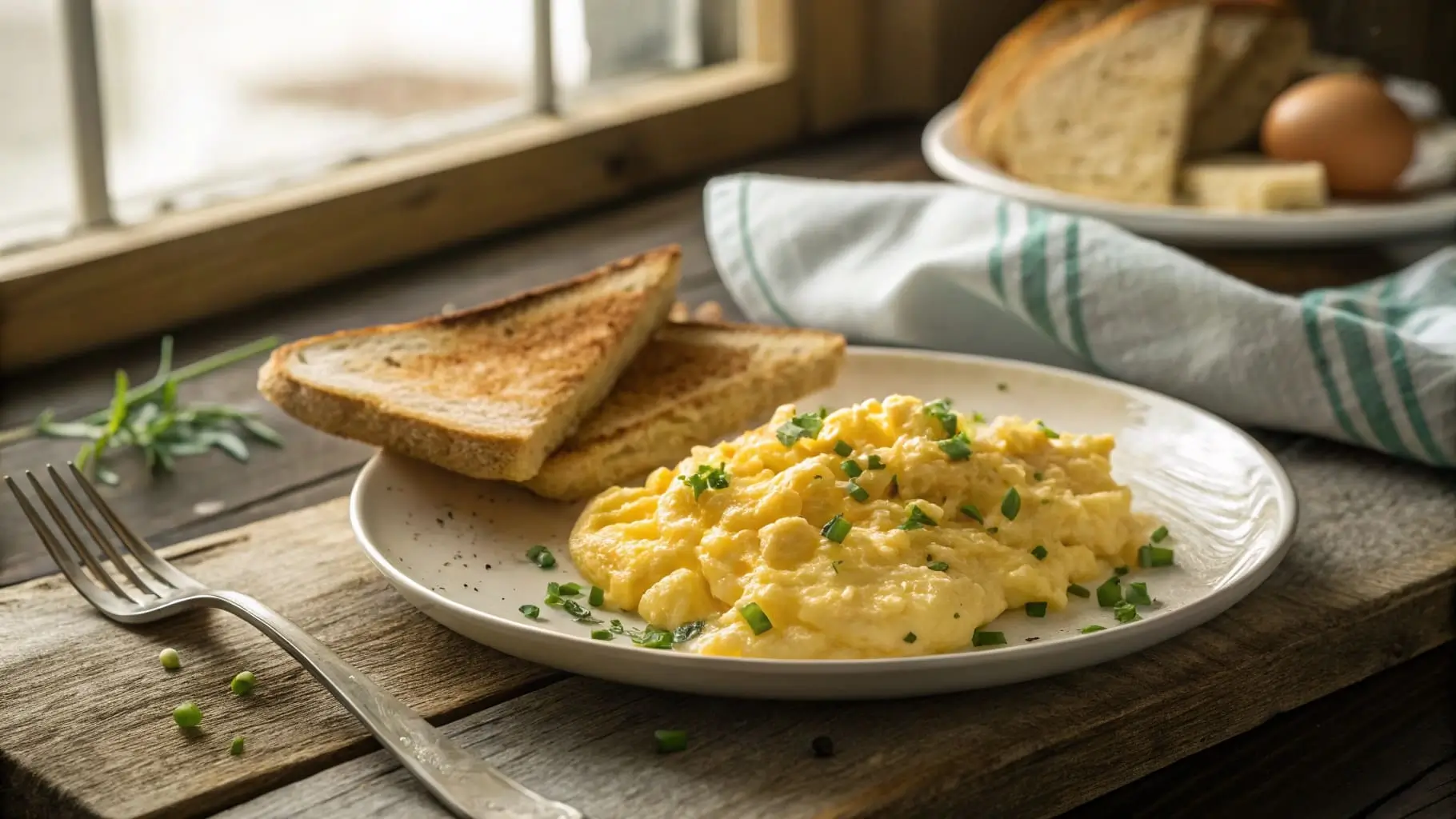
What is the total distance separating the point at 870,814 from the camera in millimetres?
1290

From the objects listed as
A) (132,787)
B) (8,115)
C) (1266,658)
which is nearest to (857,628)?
(1266,658)

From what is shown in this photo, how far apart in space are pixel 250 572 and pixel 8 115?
1.17 metres

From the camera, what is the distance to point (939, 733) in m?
1.38

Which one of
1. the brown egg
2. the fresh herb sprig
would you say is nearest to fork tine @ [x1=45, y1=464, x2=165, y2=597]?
the fresh herb sprig

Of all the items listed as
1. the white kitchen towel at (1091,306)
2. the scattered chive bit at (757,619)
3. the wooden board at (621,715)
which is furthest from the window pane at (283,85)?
the scattered chive bit at (757,619)

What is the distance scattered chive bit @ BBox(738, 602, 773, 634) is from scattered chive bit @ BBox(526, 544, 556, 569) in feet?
1.16

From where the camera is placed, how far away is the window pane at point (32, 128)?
8.20 feet

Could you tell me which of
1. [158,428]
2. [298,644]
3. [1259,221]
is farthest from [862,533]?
[1259,221]

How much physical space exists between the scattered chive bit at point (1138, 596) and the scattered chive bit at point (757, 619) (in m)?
0.40

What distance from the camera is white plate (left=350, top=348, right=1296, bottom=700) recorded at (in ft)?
4.42

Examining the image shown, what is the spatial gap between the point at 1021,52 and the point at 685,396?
153cm

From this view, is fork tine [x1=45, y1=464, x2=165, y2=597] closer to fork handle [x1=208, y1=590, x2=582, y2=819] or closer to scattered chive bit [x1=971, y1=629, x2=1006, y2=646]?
fork handle [x1=208, y1=590, x2=582, y2=819]

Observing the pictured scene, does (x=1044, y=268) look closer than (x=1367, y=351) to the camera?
No

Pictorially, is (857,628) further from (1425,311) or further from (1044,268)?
(1425,311)
